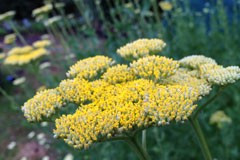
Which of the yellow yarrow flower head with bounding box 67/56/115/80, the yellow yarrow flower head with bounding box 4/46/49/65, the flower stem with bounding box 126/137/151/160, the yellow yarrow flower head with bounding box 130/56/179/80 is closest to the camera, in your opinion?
the flower stem with bounding box 126/137/151/160

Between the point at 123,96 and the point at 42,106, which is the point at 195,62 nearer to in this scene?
the point at 123,96

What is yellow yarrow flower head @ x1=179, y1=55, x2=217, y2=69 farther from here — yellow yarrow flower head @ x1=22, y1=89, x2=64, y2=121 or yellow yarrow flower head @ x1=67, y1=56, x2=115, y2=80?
yellow yarrow flower head @ x1=22, y1=89, x2=64, y2=121

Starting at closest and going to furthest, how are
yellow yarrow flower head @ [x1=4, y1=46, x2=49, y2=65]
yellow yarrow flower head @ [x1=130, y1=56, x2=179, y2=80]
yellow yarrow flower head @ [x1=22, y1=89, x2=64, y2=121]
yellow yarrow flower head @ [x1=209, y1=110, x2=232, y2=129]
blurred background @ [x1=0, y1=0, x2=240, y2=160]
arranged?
yellow yarrow flower head @ [x1=22, y1=89, x2=64, y2=121], yellow yarrow flower head @ [x1=130, y1=56, x2=179, y2=80], yellow yarrow flower head @ [x1=209, y1=110, x2=232, y2=129], blurred background @ [x1=0, y1=0, x2=240, y2=160], yellow yarrow flower head @ [x1=4, y1=46, x2=49, y2=65]

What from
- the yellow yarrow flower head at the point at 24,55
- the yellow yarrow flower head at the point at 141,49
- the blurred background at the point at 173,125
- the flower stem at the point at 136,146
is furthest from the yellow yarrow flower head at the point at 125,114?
the yellow yarrow flower head at the point at 24,55

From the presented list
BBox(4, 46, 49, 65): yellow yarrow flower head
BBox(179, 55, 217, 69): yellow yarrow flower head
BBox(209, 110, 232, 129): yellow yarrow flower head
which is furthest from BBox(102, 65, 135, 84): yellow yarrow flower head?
BBox(4, 46, 49, 65): yellow yarrow flower head

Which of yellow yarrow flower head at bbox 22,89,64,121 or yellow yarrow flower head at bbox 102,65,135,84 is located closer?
yellow yarrow flower head at bbox 22,89,64,121
